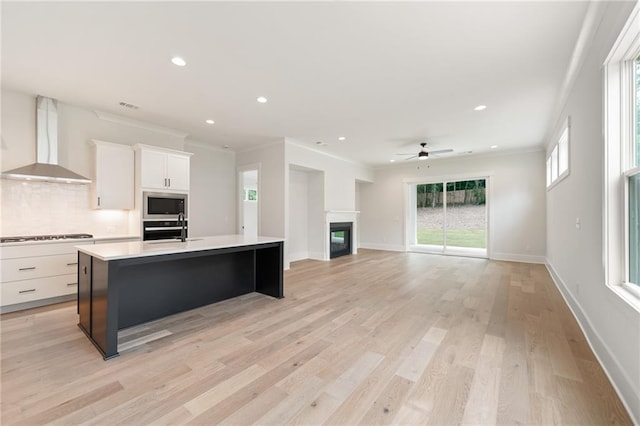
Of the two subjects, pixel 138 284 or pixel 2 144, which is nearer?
pixel 138 284

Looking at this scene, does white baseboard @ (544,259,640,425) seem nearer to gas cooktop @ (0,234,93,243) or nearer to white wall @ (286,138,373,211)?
white wall @ (286,138,373,211)

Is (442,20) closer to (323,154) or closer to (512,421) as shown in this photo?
(512,421)

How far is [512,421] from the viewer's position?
150 centimetres

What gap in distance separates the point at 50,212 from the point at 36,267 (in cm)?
89

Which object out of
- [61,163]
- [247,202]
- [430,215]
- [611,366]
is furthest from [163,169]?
[430,215]

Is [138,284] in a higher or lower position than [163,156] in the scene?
lower

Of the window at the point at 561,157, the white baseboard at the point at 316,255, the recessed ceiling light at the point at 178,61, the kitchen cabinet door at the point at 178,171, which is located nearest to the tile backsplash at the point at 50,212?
the kitchen cabinet door at the point at 178,171

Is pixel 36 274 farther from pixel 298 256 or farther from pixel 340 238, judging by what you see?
pixel 340 238

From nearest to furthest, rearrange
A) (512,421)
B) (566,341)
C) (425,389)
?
(512,421)
(425,389)
(566,341)

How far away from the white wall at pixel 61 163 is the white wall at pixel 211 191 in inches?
32.0

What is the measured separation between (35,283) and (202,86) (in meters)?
3.28

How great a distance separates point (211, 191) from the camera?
20.3 feet

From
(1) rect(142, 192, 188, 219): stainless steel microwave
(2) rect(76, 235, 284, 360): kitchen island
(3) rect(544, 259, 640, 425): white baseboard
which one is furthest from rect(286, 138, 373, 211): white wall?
(3) rect(544, 259, 640, 425): white baseboard

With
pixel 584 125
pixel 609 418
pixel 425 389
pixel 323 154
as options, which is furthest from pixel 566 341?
pixel 323 154
